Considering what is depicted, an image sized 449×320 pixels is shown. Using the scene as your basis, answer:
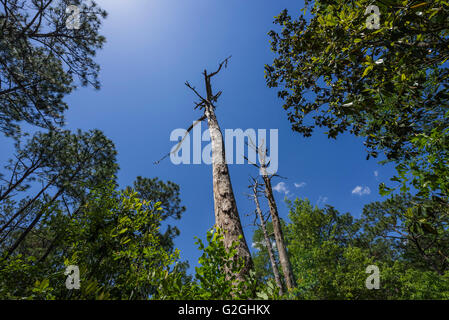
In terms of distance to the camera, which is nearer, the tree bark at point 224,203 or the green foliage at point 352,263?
the tree bark at point 224,203

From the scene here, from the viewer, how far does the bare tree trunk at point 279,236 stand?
7022 mm

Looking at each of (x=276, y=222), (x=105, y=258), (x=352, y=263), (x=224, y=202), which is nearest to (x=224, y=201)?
(x=224, y=202)

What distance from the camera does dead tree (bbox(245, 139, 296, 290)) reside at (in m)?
7.11

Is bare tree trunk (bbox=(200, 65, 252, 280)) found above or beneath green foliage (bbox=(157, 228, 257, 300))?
above

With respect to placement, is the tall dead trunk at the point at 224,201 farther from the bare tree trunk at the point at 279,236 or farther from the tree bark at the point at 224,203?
the bare tree trunk at the point at 279,236

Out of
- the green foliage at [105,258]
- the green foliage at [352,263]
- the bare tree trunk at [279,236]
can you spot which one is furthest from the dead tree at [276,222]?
the green foliage at [105,258]

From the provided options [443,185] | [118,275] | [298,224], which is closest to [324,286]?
[298,224]

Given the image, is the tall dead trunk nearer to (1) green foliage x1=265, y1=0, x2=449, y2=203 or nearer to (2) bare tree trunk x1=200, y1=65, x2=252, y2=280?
(2) bare tree trunk x1=200, y1=65, x2=252, y2=280

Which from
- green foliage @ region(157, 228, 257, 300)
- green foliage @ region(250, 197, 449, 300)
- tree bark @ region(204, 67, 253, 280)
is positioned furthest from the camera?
green foliage @ region(250, 197, 449, 300)

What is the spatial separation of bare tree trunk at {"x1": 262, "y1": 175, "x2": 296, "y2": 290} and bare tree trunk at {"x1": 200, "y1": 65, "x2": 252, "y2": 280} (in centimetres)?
531

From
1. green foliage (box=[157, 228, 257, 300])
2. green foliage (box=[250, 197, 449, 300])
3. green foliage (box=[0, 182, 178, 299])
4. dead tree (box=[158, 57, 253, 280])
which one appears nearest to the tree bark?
dead tree (box=[158, 57, 253, 280])

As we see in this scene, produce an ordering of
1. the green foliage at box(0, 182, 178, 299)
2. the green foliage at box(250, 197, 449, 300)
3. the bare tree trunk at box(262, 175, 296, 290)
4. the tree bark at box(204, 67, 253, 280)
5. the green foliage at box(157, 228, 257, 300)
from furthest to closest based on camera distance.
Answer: the green foliage at box(250, 197, 449, 300)
the bare tree trunk at box(262, 175, 296, 290)
the tree bark at box(204, 67, 253, 280)
the green foliage at box(0, 182, 178, 299)
the green foliage at box(157, 228, 257, 300)
